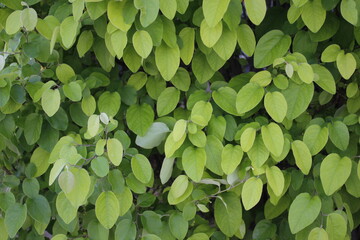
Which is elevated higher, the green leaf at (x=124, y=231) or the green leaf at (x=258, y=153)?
the green leaf at (x=258, y=153)

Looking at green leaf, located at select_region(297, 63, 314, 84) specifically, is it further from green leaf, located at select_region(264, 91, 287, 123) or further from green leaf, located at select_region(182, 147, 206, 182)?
green leaf, located at select_region(182, 147, 206, 182)

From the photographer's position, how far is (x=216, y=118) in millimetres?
1311

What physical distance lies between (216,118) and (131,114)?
0.74ft

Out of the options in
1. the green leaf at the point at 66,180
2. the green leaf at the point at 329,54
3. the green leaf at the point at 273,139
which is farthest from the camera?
the green leaf at the point at 329,54

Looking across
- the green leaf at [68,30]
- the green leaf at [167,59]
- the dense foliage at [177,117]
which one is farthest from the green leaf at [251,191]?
the green leaf at [68,30]

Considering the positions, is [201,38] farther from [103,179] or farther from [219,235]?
[219,235]

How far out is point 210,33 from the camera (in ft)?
3.92

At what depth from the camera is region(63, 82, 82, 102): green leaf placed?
4.11ft

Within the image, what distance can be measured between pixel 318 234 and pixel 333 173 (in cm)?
15

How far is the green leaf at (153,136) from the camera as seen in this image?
4.29 ft

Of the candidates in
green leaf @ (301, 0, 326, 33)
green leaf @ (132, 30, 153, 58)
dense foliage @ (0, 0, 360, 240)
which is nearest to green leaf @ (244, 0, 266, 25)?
dense foliage @ (0, 0, 360, 240)

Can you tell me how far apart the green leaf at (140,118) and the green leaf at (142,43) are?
22 centimetres

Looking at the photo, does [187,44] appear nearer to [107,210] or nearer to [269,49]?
[269,49]

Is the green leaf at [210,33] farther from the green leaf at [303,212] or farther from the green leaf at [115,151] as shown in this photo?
the green leaf at [303,212]
